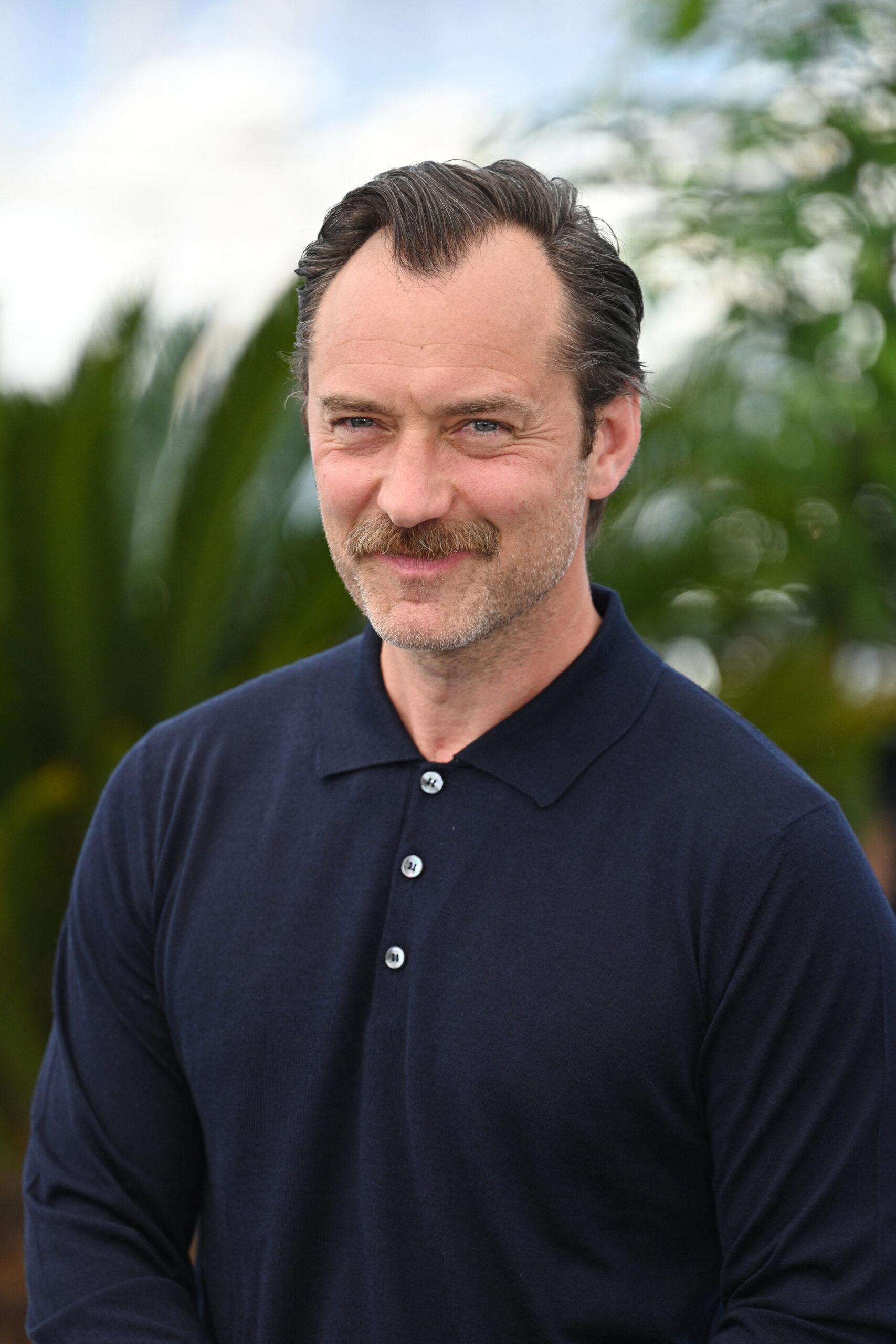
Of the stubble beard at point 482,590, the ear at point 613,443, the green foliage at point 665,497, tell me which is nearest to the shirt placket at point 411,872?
the stubble beard at point 482,590

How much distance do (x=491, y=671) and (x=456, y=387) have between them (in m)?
0.35

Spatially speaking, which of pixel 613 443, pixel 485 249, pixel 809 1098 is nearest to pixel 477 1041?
pixel 809 1098

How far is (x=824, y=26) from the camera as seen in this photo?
4.86 meters

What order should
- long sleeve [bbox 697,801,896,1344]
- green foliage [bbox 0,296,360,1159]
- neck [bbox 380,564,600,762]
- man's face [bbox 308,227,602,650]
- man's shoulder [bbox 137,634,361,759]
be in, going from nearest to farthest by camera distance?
1. long sleeve [bbox 697,801,896,1344]
2. man's face [bbox 308,227,602,650]
3. neck [bbox 380,564,600,762]
4. man's shoulder [bbox 137,634,361,759]
5. green foliage [bbox 0,296,360,1159]

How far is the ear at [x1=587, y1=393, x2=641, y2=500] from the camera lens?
5.59 ft

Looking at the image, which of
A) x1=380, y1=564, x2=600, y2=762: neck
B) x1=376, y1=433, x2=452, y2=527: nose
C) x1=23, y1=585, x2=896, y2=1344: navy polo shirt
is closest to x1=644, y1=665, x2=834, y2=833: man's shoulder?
x1=23, y1=585, x2=896, y2=1344: navy polo shirt

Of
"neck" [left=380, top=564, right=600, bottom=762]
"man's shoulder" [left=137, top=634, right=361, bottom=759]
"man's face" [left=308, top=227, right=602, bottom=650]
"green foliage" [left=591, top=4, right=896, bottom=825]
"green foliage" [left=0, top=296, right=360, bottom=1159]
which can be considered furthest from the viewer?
"green foliage" [left=591, top=4, right=896, bottom=825]

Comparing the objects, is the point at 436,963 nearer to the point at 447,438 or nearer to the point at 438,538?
the point at 438,538

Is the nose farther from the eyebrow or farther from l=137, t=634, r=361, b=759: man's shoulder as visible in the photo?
l=137, t=634, r=361, b=759: man's shoulder

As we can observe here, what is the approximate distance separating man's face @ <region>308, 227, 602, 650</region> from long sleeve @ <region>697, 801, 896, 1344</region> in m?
0.44

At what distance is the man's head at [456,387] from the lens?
4.99 feet

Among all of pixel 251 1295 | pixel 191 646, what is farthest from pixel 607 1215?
pixel 191 646

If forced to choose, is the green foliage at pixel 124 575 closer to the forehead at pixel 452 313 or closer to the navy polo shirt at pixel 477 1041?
the navy polo shirt at pixel 477 1041

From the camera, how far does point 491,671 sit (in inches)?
66.2
